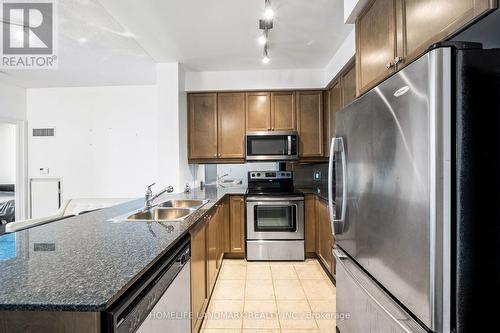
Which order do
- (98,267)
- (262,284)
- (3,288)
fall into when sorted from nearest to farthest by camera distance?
(3,288) → (98,267) → (262,284)

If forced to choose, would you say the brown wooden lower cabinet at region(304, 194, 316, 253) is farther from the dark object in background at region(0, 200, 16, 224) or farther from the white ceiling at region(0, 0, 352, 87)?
the dark object in background at region(0, 200, 16, 224)

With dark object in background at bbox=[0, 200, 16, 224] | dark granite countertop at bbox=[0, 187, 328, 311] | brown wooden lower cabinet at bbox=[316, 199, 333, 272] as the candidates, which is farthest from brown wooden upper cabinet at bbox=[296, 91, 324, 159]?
dark object in background at bbox=[0, 200, 16, 224]

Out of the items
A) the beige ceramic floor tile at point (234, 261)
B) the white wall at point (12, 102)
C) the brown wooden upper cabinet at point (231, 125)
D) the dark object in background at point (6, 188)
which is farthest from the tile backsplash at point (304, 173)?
the dark object in background at point (6, 188)

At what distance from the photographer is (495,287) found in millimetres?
815

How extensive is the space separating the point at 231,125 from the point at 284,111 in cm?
77

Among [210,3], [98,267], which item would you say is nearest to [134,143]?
[210,3]

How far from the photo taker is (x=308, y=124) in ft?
11.7

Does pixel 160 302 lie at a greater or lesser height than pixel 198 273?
greater

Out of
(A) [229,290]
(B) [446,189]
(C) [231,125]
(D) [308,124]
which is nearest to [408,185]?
(B) [446,189]

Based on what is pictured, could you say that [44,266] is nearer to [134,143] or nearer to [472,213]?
[472,213]

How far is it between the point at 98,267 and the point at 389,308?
3.80ft

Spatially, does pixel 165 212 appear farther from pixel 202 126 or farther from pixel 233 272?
pixel 202 126

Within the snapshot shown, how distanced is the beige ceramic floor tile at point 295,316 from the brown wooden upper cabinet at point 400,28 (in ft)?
5.99

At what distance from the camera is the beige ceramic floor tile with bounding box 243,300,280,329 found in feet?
6.57
